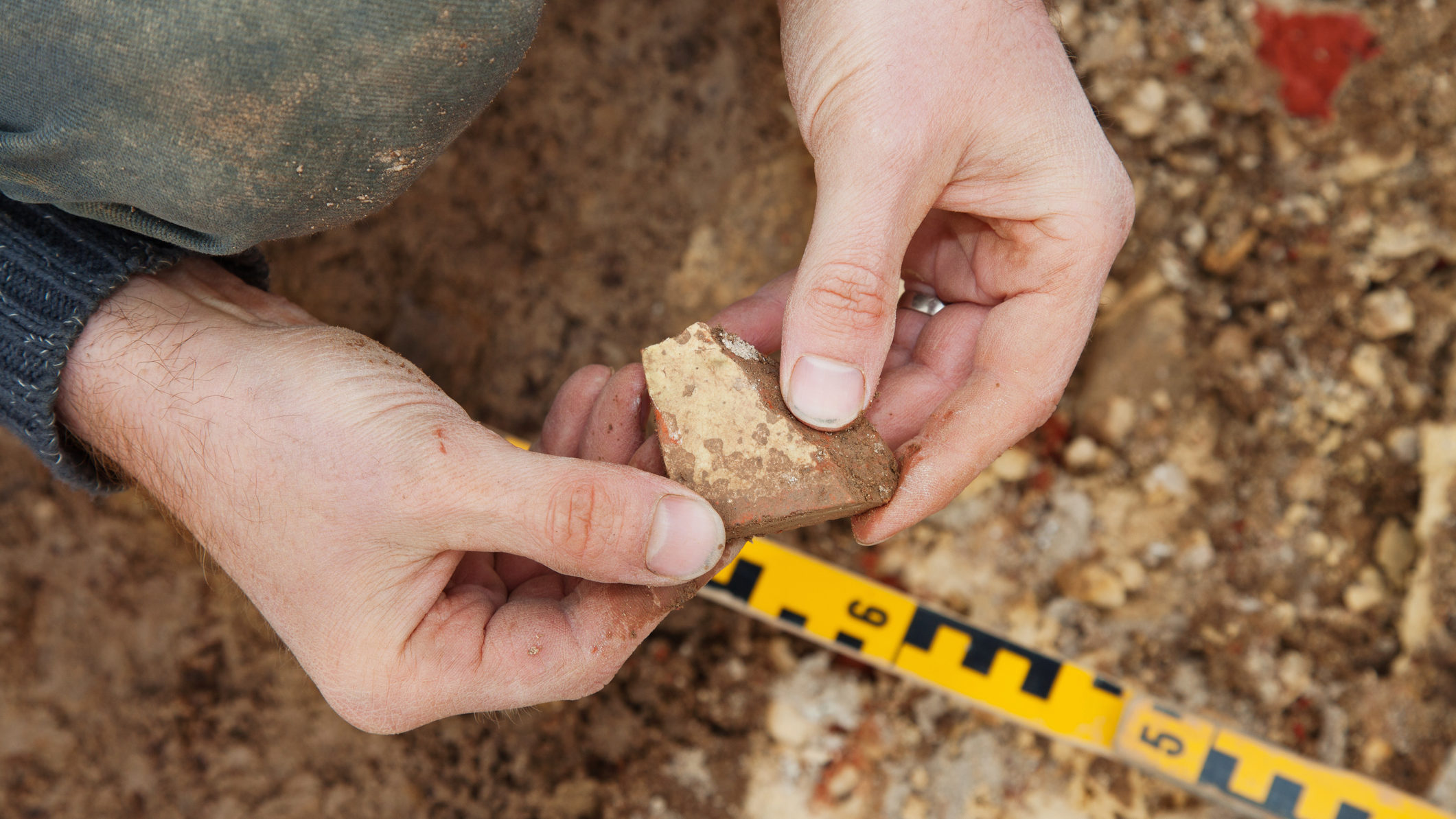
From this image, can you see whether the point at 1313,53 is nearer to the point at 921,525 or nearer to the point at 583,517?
the point at 921,525

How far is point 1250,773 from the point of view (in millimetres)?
2418

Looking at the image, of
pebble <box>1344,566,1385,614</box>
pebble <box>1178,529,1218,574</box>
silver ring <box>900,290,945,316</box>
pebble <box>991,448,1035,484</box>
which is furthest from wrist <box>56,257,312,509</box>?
pebble <box>1344,566,1385,614</box>

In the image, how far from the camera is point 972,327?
6.91ft

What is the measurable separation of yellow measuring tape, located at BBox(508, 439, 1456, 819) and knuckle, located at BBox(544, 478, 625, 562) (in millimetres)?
1012

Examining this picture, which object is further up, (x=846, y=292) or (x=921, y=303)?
(x=846, y=292)

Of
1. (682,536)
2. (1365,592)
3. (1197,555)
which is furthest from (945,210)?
(1365,592)

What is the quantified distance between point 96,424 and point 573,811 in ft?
4.96

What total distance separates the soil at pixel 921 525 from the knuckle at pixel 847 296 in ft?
3.64

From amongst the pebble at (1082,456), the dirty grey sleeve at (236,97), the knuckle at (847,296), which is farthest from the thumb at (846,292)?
the pebble at (1082,456)

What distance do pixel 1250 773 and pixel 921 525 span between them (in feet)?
3.41

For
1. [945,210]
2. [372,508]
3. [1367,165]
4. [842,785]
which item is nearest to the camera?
[372,508]

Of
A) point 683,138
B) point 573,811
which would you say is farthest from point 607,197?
point 573,811

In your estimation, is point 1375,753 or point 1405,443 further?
point 1405,443

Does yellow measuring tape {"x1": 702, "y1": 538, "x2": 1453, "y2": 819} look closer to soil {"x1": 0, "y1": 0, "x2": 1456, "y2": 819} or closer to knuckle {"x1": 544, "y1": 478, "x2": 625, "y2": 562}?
Answer: soil {"x1": 0, "y1": 0, "x2": 1456, "y2": 819}
